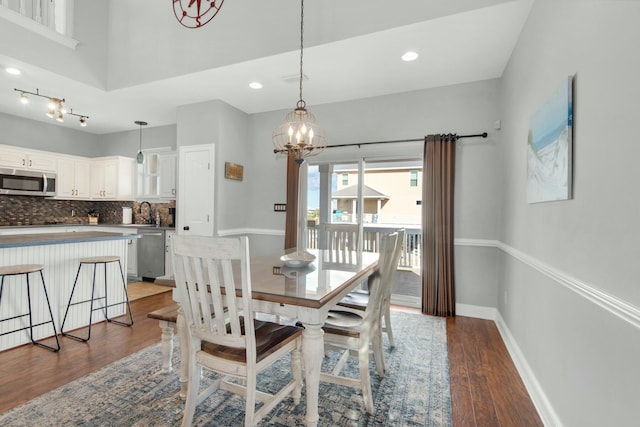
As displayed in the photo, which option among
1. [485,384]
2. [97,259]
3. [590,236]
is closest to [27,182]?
[97,259]

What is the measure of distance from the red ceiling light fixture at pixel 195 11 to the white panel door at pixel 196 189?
57.0 inches

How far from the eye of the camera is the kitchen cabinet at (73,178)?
555 cm

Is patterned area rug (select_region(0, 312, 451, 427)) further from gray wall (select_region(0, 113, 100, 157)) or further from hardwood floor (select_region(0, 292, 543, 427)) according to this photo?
gray wall (select_region(0, 113, 100, 157))

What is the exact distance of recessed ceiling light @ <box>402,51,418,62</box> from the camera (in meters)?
2.98

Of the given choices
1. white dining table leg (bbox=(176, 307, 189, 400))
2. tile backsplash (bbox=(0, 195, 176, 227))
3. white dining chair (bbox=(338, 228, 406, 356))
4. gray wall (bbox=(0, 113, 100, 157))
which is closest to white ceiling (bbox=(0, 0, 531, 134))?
gray wall (bbox=(0, 113, 100, 157))

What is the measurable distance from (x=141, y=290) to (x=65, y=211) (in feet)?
9.35

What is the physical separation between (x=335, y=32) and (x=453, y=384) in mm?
2958

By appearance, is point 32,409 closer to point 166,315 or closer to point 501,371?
point 166,315

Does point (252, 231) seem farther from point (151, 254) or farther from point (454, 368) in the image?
point (454, 368)

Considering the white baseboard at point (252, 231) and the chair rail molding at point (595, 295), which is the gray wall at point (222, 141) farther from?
the chair rail molding at point (595, 295)

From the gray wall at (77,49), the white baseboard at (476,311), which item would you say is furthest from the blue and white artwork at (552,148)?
→ the gray wall at (77,49)

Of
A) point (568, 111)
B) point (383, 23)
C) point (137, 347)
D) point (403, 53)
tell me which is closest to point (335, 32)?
point (383, 23)

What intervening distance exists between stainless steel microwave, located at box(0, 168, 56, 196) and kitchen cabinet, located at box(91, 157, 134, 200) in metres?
0.63

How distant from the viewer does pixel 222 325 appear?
1539 mm
